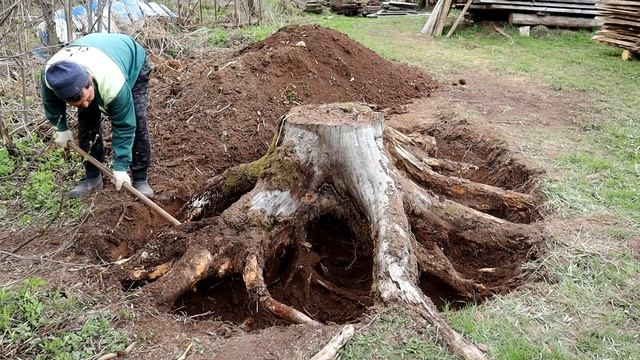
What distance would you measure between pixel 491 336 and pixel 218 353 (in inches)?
52.7

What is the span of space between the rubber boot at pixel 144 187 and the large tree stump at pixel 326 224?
0.42 m

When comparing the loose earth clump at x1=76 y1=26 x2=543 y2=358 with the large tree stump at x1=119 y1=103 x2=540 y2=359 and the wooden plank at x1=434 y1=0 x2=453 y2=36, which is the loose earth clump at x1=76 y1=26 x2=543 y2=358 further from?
the wooden plank at x1=434 y1=0 x2=453 y2=36

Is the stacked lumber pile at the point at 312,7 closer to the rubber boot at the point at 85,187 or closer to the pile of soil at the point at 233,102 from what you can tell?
the pile of soil at the point at 233,102

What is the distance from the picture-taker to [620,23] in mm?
10000

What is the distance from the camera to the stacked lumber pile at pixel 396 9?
54.3 feet

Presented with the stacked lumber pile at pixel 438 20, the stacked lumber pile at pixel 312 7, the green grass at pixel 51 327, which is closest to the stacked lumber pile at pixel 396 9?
the stacked lumber pile at pixel 312 7

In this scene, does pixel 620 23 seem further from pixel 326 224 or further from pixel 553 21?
pixel 326 224

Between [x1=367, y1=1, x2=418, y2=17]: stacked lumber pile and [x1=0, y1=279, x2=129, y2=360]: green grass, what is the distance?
1482 cm

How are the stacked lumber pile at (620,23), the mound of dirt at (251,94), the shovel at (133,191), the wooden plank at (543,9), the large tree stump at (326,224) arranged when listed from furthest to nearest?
1. the wooden plank at (543,9)
2. the stacked lumber pile at (620,23)
3. the mound of dirt at (251,94)
4. the shovel at (133,191)
5. the large tree stump at (326,224)

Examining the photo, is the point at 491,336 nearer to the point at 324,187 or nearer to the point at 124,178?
the point at 324,187

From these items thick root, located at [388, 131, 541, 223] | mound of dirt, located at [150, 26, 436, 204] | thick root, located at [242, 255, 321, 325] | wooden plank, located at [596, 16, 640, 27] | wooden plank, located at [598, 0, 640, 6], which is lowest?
thick root, located at [242, 255, 321, 325]

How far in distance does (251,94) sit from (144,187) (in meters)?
1.70

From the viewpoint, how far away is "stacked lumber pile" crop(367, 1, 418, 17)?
1656cm

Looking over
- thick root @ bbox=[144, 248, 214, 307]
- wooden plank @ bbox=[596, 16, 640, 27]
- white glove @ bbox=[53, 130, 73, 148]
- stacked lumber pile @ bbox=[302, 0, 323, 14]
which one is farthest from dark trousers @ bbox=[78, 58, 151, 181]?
stacked lumber pile @ bbox=[302, 0, 323, 14]
